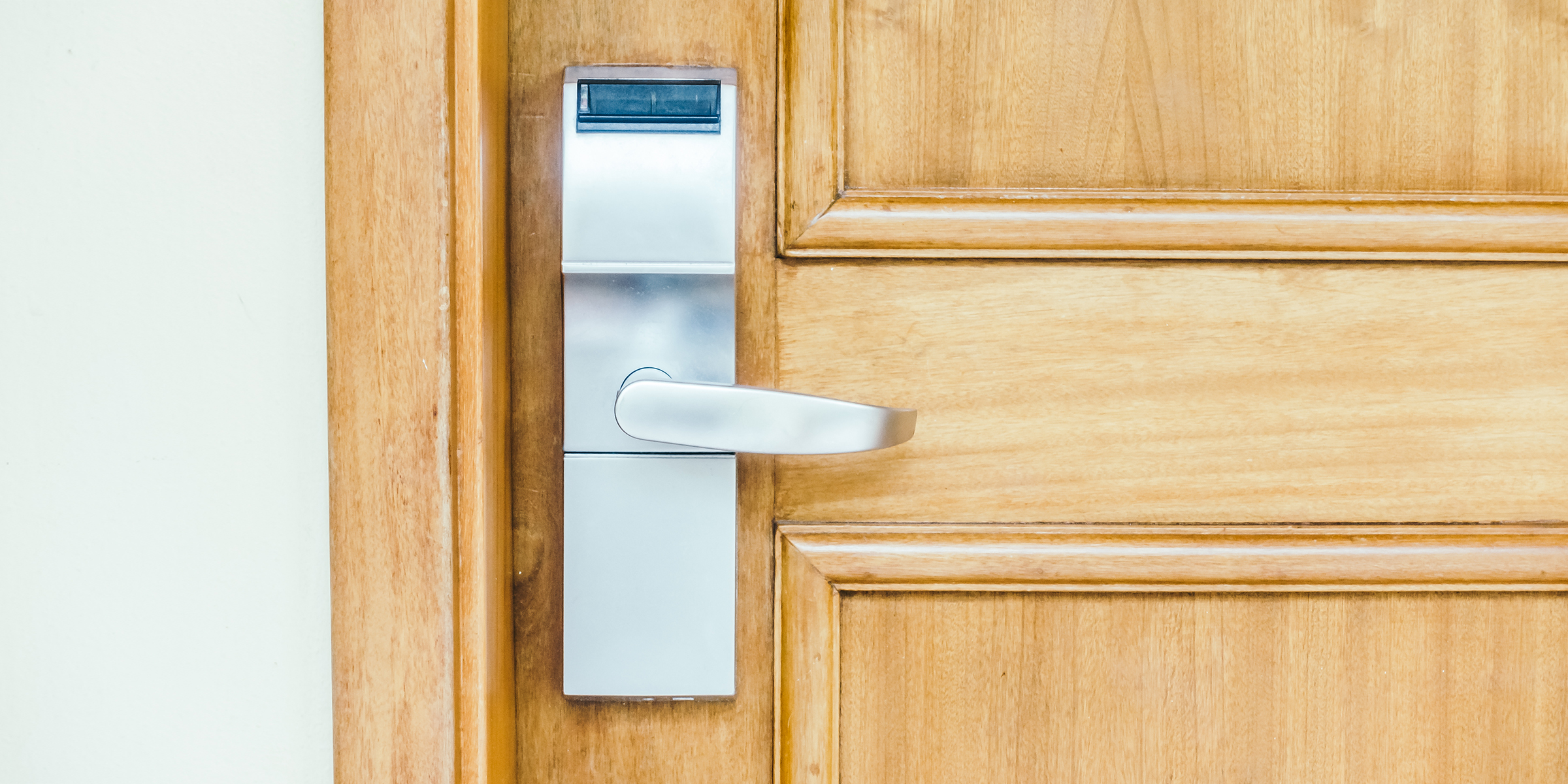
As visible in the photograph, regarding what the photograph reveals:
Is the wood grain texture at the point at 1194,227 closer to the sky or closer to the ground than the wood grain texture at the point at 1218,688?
closer to the sky

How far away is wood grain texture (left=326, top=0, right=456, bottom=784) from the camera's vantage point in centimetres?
31

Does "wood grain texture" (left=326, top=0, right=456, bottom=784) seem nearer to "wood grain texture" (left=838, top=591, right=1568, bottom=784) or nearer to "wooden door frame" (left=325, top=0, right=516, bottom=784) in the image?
"wooden door frame" (left=325, top=0, right=516, bottom=784)

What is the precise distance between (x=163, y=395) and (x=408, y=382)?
12 cm

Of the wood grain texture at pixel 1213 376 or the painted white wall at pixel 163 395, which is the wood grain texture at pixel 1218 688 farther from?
the painted white wall at pixel 163 395

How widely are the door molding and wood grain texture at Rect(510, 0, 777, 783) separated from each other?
15mm

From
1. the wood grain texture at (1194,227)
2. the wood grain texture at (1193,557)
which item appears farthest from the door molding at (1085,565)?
the wood grain texture at (1194,227)

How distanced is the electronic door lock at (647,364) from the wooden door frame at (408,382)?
0.04 m

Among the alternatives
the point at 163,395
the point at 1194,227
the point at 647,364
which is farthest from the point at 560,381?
the point at 1194,227

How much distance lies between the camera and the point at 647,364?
0.35m

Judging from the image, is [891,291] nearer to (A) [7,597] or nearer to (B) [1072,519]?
(B) [1072,519]

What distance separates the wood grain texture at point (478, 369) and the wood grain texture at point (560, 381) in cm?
1

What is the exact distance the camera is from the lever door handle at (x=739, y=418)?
317 millimetres

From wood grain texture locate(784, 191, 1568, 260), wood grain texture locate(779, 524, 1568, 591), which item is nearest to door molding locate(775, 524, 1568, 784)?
wood grain texture locate(779, 524, 1568, 591)

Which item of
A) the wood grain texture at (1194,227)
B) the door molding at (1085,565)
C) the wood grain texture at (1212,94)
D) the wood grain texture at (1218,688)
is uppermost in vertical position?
the wood grain texture at (1212,94)
